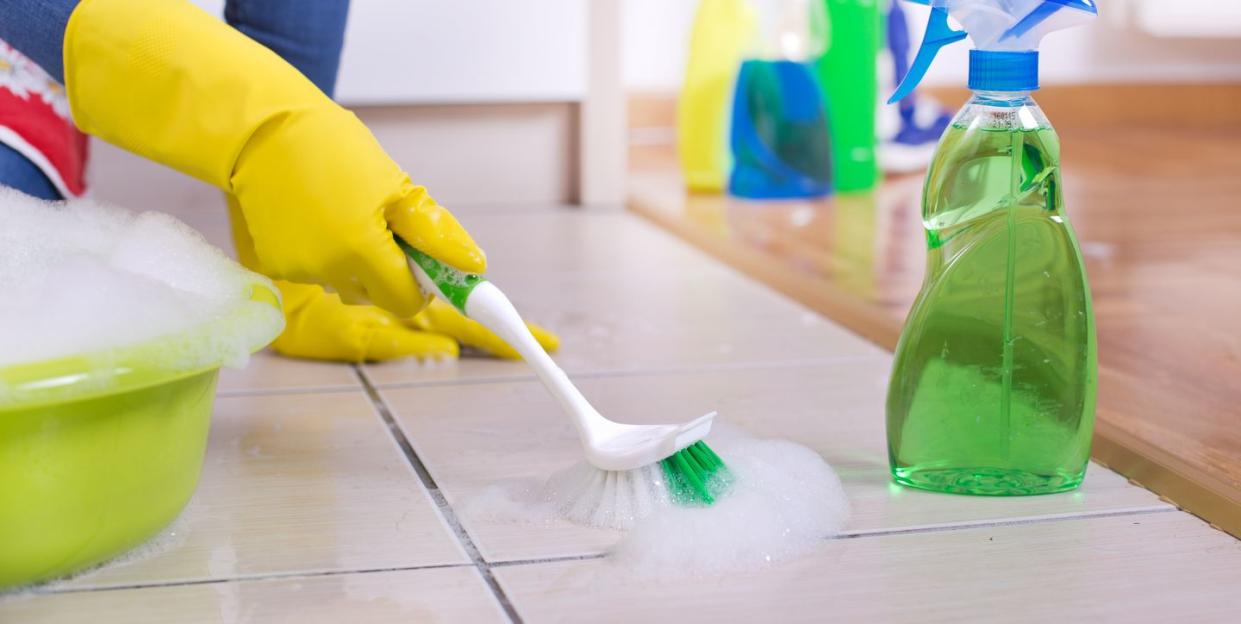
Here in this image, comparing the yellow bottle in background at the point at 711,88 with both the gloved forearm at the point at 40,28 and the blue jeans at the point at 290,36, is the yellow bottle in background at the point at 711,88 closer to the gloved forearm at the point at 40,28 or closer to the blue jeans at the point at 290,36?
the blue jeans at the point at 290,36

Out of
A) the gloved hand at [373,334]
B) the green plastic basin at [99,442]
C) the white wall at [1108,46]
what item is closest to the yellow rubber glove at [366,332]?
the gloved hand at [373,334]

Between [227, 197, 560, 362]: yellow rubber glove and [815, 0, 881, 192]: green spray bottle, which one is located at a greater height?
[815, 0, 881, 192]: green spray bottle

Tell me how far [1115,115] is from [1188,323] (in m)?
1.47

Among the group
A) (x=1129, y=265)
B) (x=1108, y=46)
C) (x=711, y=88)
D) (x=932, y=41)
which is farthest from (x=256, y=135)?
(x=1108, y=46)

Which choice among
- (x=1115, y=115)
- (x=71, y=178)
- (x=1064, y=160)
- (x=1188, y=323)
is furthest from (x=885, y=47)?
(x=71, y=178)

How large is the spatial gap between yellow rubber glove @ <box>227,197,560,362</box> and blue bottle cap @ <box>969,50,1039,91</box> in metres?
0.42

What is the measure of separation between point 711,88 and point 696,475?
1.15 meters

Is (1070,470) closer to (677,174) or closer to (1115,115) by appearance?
(677,174)

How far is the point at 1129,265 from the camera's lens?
4.11 feet

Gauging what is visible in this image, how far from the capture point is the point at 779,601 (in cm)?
57

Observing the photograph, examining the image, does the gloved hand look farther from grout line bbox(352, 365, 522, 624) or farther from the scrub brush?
the scrub brush

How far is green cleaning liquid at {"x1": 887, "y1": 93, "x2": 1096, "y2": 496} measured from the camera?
0.67 m

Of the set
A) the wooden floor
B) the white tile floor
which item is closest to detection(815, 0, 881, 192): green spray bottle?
the wooden floor

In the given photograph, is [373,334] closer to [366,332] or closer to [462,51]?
[366,332]
